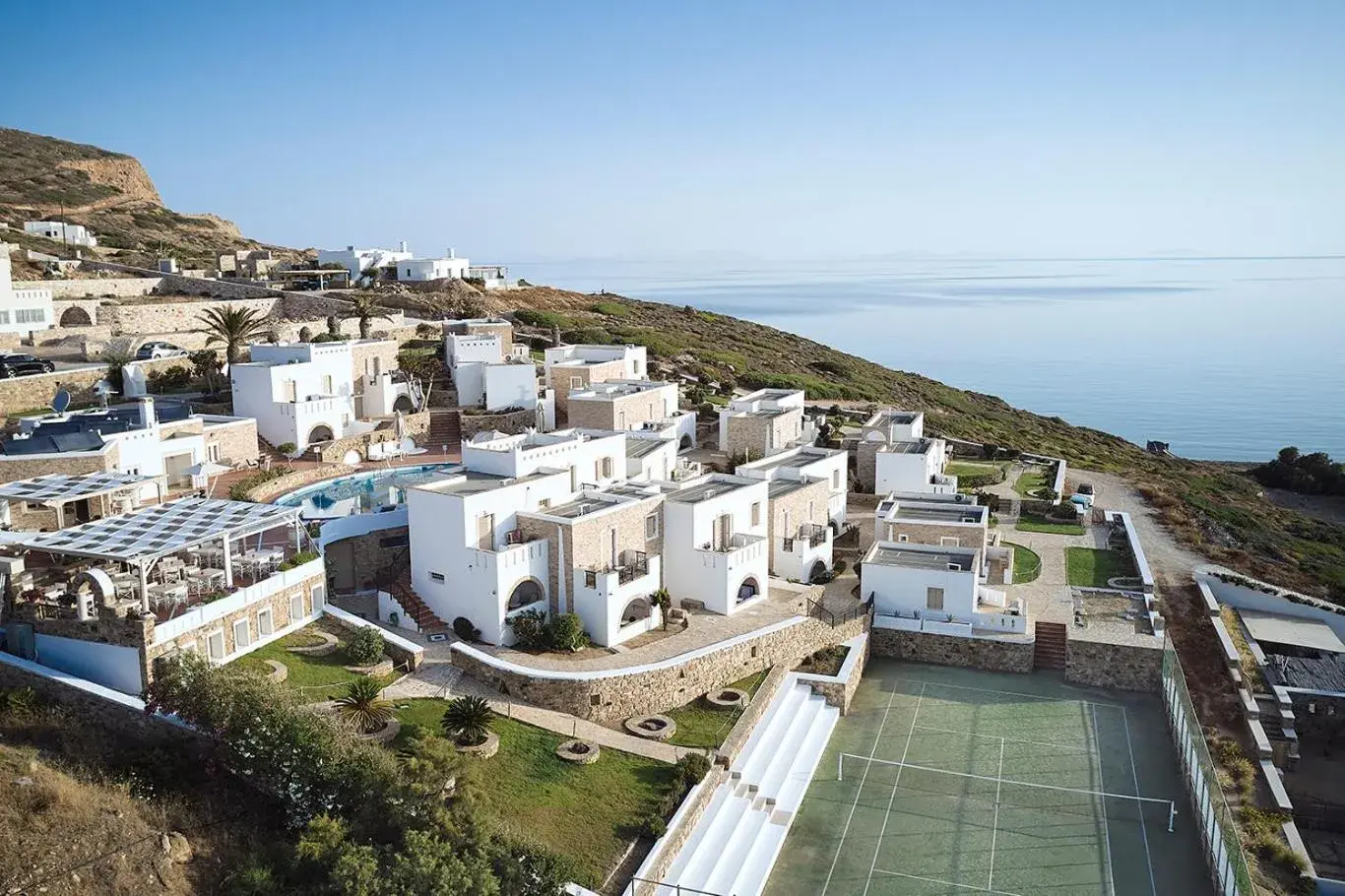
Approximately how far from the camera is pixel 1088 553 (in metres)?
31.8

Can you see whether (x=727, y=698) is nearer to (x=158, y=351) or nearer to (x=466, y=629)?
(x=466, y=629)

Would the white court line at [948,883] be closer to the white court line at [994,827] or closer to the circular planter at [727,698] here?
the white court line at [994,827]

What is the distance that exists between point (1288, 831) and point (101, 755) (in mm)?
20947

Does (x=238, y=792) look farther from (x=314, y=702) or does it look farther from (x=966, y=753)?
(x=966, y=753)

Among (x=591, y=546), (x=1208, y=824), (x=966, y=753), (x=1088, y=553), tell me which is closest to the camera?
(x=1208, y=824)

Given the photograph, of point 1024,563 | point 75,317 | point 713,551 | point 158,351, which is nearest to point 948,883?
point 713,551

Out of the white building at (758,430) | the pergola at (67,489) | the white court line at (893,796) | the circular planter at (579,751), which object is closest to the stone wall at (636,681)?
the circular planter at (579,751)

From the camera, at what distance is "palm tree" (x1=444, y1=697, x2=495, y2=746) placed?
17.7 metres

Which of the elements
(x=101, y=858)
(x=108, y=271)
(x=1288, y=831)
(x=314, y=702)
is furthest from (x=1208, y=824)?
(x=108, y=271)

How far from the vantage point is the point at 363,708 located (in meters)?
17.8

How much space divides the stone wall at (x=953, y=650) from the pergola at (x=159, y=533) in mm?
15154

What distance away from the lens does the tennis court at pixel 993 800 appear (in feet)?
56.1

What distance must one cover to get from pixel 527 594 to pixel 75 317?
107ft

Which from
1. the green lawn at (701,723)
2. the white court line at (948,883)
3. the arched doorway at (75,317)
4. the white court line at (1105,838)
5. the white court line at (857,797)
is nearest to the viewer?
the white court line at (948,883)
